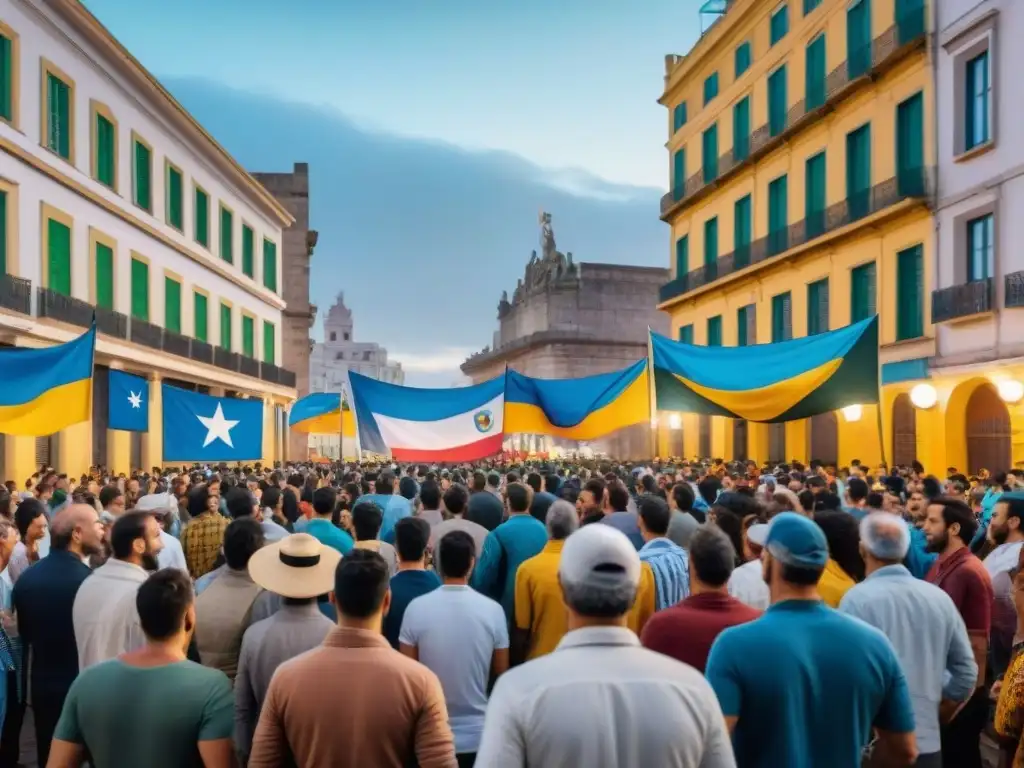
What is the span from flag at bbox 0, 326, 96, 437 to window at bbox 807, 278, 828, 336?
2060 centimetres

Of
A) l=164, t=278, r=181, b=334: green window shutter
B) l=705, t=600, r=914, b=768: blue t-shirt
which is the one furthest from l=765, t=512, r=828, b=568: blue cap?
l=164, t=278, r=181, b=334: green window shutter

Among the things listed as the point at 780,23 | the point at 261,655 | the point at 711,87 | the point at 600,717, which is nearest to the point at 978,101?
the point at 780,23

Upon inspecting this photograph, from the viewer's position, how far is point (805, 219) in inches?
1067

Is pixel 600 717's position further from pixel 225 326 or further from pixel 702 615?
pixel 225 326

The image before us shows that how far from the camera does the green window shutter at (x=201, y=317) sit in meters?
31.7

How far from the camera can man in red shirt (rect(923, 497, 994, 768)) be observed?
5281 millimetres

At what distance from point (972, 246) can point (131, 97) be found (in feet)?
69.1

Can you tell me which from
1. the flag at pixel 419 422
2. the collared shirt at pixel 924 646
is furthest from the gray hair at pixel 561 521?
the flag at pixel 419 422

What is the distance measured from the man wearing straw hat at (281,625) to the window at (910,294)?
20.7m

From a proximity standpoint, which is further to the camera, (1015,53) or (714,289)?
(714,289)

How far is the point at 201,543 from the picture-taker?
753 cm

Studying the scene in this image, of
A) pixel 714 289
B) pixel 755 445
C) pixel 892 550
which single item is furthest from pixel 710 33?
pixel 892 550

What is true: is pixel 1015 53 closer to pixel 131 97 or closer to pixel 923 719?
pixel 923 719

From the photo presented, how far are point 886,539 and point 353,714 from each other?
261 cm
